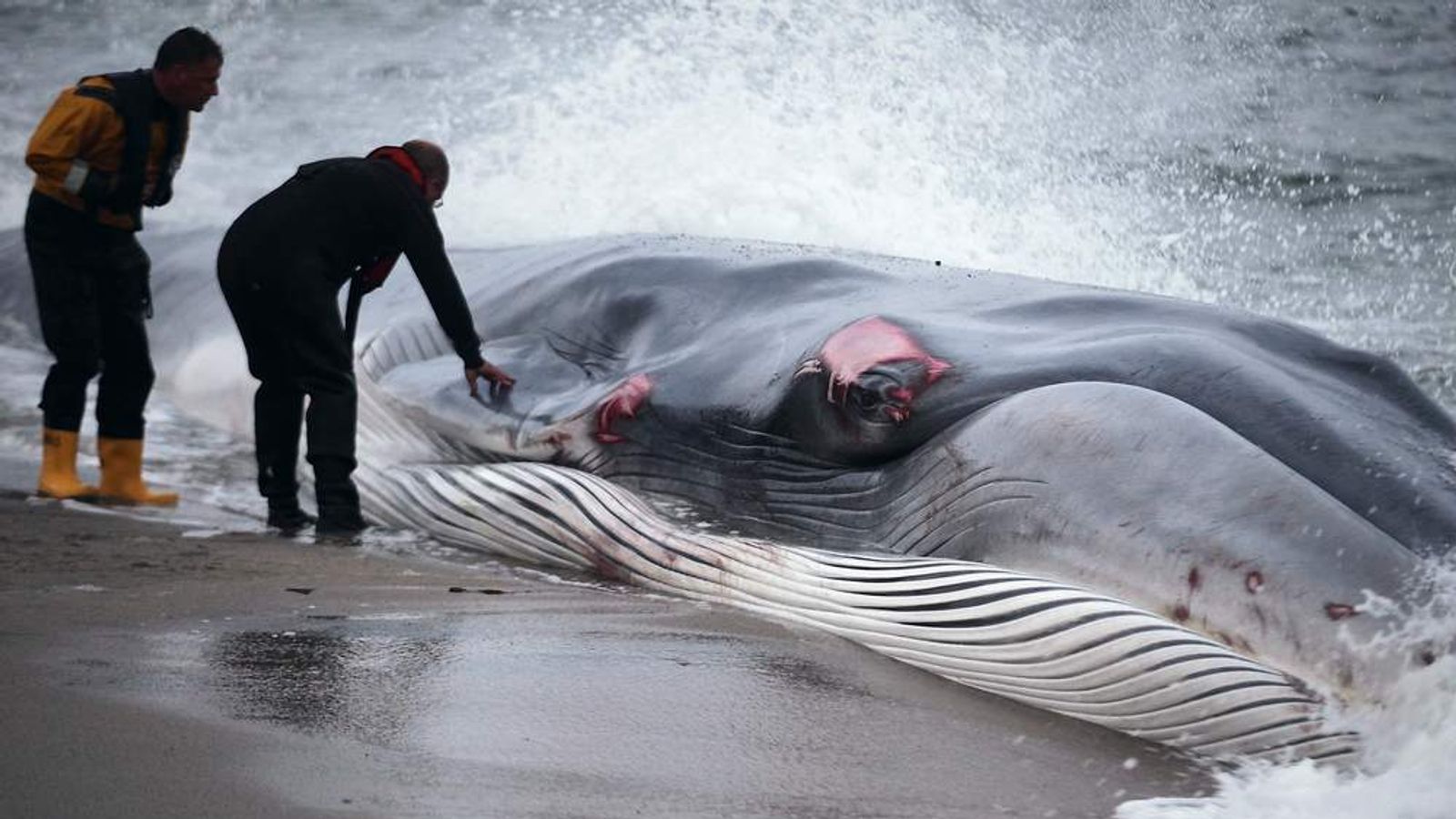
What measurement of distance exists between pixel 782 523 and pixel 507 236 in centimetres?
547

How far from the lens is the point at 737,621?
5410 millimetres

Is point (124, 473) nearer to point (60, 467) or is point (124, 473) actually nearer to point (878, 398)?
point (60, 467)

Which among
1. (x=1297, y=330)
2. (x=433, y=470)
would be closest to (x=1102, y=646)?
(x=1297, y=330)

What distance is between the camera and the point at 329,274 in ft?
23.2

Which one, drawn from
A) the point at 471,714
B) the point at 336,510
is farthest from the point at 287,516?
the point at 471,714

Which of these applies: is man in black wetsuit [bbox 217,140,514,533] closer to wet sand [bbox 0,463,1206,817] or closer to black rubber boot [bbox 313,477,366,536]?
black rubber boot [bbox 313,477,366,536]

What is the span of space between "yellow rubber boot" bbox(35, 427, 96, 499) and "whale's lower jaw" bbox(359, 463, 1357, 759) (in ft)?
5.47

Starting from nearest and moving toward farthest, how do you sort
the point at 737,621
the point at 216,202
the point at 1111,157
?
the point at 737,621 → the point at 216,202 → the point at 1111,157

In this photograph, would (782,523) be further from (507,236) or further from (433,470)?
(507,236)

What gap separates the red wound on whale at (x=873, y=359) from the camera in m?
5.77

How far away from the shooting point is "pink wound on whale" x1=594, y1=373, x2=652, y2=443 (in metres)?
6.65

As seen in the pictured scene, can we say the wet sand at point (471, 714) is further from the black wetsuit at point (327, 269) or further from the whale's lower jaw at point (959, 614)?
the black wetsuit at point (327, 269)

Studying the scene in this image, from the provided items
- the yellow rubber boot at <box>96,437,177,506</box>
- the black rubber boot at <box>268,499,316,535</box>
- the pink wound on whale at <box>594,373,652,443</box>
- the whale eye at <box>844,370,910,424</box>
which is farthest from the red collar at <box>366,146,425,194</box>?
the whale eye at <box>844,370,910,424</box>

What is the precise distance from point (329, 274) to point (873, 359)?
2.27 m
